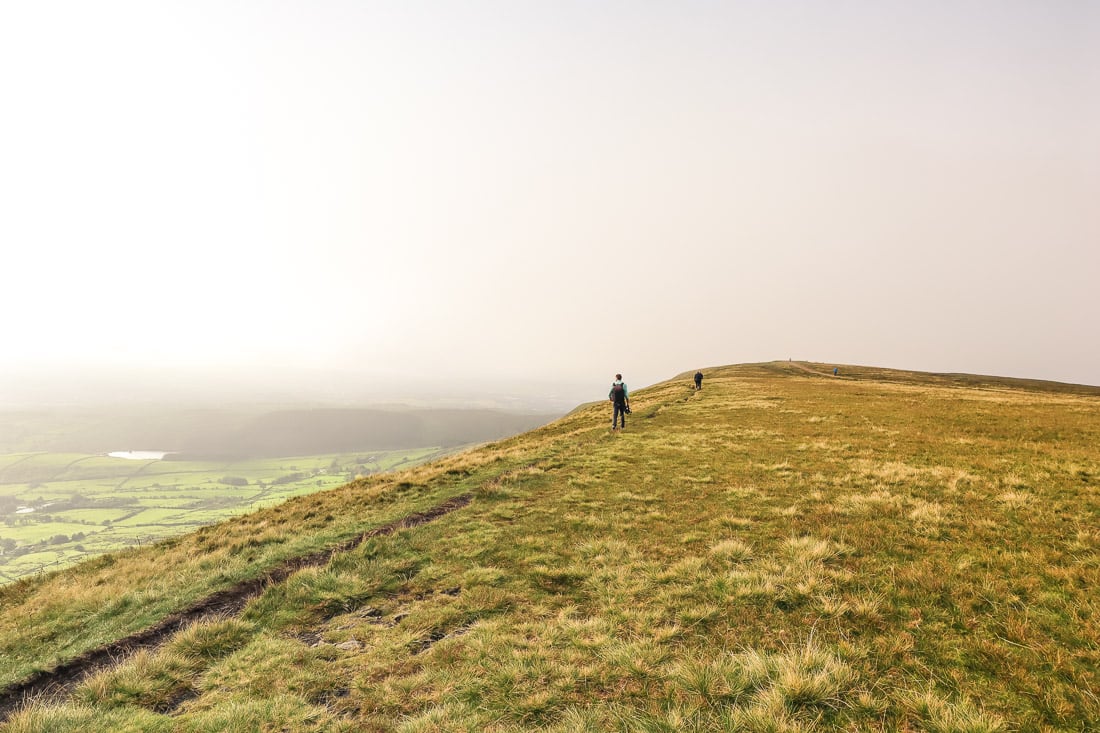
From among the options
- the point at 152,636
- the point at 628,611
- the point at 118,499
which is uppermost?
the point at 628,611

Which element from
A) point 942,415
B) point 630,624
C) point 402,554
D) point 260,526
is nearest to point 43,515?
point 260,526

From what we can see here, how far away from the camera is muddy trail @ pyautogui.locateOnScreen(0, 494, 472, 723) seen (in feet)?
23.1

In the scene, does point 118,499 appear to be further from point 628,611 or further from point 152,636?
point 628,611

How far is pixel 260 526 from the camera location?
16312 mm

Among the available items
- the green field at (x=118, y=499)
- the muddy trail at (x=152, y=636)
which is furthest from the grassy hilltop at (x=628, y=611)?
the green field at (x=118, y=499)

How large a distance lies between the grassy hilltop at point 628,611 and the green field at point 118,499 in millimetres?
33136

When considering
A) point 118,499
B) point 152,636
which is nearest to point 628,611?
point 152,636

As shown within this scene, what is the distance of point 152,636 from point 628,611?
1008cm

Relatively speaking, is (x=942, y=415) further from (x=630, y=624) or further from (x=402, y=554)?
(x=402, y=554)

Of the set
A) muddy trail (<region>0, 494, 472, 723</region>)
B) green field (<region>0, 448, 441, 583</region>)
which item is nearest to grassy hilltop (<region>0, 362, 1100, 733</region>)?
muddy trail (<region>0, 494, 472, 723</region>)

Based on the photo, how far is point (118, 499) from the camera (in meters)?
126

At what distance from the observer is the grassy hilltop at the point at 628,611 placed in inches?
196

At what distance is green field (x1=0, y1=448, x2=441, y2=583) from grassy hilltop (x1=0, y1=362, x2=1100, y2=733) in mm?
33136

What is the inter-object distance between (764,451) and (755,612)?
46.8ft
